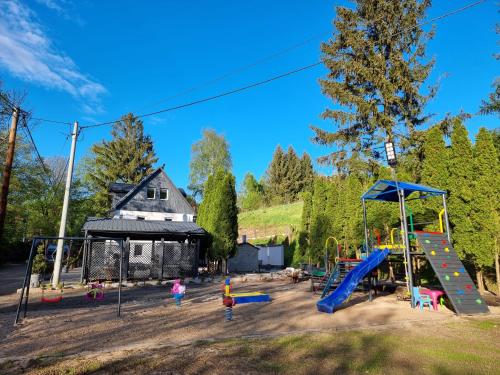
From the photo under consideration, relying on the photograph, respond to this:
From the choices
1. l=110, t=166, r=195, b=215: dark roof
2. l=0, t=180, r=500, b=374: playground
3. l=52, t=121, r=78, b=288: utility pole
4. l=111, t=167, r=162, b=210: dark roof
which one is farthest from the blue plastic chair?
l=111, t=167, r=162, b=210: dark roof

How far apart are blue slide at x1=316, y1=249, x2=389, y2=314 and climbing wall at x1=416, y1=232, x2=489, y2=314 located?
148 centimetres

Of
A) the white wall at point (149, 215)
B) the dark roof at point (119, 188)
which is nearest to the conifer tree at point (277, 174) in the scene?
the white wall at point (149, 215)

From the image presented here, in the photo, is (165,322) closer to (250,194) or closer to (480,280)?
(480,280)

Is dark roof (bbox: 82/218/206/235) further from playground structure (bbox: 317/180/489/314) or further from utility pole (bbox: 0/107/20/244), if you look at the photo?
playground structure (bbox: 317/180/489/314)

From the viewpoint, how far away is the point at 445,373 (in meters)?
4.66

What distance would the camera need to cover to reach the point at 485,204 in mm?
11602

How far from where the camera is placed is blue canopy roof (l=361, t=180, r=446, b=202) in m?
11.8

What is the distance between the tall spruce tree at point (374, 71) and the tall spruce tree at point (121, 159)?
97.1ft

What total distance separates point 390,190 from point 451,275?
4201 millimetres

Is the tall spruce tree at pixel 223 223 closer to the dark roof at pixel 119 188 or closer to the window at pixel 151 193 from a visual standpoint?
the window at pixel 151 193

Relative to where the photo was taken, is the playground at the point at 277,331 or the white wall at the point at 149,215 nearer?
the playground at the point at 277,331

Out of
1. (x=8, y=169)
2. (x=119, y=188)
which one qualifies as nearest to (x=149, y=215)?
(x=119, y=188)

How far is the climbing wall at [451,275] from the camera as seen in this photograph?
9.15 metres

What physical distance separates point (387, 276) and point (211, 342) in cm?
1470
